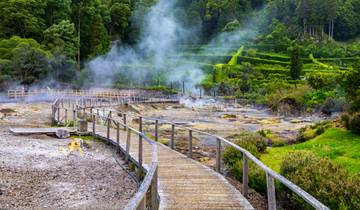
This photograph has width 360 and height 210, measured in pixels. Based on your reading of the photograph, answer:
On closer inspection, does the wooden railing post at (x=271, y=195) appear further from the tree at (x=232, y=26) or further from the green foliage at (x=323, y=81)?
the tree at (x=232, y=26)

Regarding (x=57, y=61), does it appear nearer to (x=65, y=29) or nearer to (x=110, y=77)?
(x=65, y=29)

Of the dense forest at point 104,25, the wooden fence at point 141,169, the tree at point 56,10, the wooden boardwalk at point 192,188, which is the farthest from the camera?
the tree at point 56,10

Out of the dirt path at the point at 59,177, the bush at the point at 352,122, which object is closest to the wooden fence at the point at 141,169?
the dirt path at the point at 59,177

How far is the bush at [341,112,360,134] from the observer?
1722 centimetres

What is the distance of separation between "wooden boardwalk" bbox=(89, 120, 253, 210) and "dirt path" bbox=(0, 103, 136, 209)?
126 centimetres

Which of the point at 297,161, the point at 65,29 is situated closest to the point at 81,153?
the point at 297,161

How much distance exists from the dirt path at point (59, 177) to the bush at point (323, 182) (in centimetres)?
387

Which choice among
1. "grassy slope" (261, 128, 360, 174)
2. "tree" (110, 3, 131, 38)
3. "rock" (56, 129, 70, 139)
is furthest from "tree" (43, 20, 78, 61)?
"grassy slope" (261, 128, 360, 174)

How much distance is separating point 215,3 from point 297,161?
152 m

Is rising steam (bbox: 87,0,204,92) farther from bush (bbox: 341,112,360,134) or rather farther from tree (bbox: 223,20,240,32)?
bush (bbox: 341,112,360,134)

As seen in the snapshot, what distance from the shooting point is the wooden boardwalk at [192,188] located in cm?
758

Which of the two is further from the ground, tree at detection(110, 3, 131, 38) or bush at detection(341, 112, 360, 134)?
tree at detection(110, 3, 131, 38)

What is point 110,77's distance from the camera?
78.5m

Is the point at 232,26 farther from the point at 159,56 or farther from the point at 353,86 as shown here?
the point at 353,86
